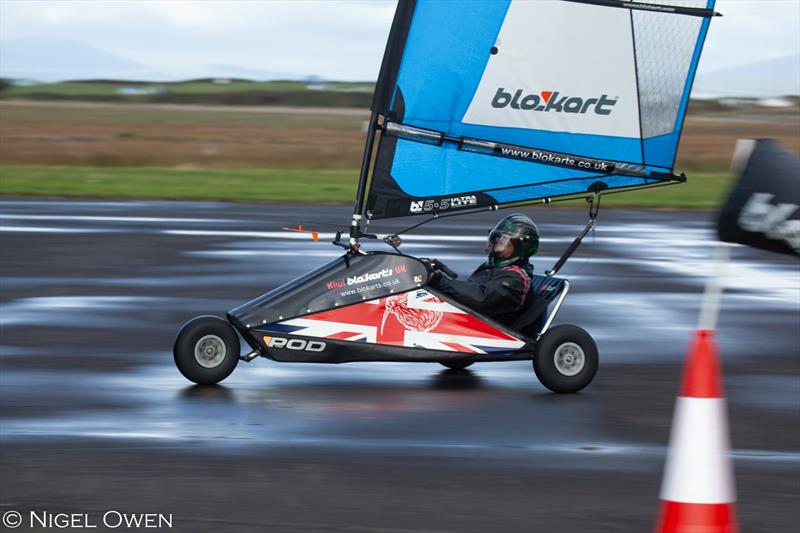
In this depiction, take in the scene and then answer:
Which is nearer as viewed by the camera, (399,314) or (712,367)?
(712,367)

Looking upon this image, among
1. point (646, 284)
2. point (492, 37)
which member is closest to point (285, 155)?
point (646, 284)

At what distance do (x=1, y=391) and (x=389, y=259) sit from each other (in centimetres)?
262

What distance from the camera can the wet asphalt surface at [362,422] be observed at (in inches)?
232

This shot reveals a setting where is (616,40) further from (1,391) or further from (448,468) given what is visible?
(1,391)

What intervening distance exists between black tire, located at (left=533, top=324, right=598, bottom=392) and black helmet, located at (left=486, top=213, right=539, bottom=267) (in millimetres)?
695

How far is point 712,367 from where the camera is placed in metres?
4.86

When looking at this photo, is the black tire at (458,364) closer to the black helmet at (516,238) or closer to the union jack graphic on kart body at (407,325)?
the union jack graphic on kart body at (407,325)

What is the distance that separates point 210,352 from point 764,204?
4730mm

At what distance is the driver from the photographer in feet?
28.6

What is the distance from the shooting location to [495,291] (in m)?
8.74

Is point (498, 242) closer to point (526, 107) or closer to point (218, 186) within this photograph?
point (526, 107)

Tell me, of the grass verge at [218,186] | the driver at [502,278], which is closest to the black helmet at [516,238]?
Result: the driver at [502,278]

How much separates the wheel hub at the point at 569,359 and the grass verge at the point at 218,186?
58.8ft

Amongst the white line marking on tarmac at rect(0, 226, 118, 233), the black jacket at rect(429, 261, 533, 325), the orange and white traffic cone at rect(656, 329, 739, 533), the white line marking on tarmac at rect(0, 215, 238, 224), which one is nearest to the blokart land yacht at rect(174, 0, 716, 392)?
the black jacket at rect(429, 261, 533, 325)
